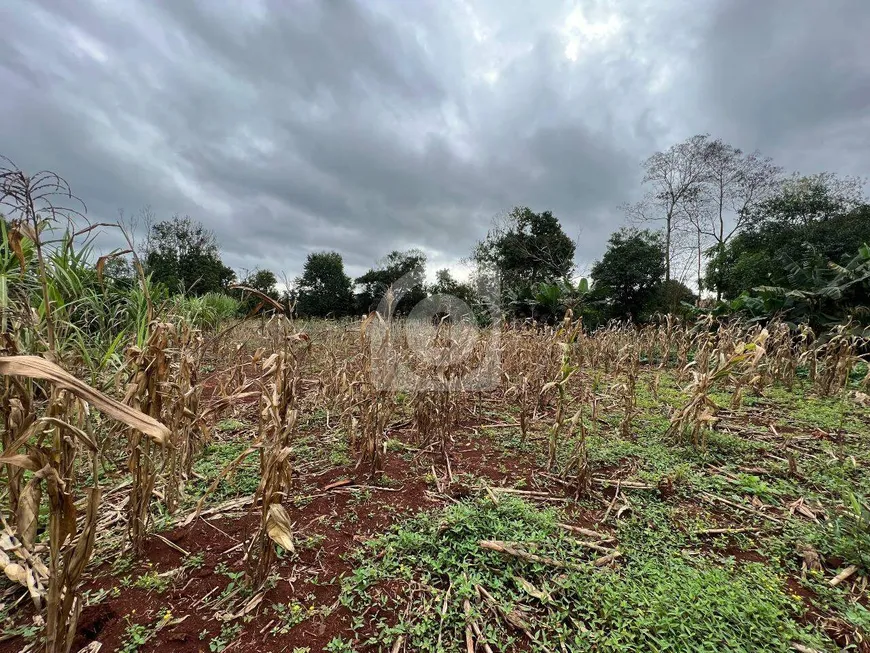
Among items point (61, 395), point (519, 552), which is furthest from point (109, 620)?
point (519, 552)

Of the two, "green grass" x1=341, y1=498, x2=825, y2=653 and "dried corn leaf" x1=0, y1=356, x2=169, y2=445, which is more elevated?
"dried corn leaf" x1=0, y1=356, x2=169, y2=445

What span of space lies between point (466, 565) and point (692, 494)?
5.01ft

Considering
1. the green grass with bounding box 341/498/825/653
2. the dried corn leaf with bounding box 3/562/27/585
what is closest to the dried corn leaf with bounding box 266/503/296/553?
the green grass with bounding box 341/498/825/653

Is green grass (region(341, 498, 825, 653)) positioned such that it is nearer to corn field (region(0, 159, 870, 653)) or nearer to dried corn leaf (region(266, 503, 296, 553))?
corn field (region(0, 159, 870, 653))

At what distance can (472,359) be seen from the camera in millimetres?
3666

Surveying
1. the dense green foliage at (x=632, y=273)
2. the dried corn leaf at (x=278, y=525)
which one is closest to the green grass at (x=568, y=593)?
the dried corn leaf at (x=278, y=525)

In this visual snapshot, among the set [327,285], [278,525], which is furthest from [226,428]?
[327,285]

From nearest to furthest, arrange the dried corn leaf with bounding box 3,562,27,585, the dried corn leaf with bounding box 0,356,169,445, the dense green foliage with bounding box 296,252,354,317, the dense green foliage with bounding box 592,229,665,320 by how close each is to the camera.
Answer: the dried corn leaf with bounding box 0,356,169,445
the dried corn leaf with bounding box 3,562,27,585
the dense green foliage with bounding box 592,229,665,320
the dense green foliage with bounding box 296,252,354,317

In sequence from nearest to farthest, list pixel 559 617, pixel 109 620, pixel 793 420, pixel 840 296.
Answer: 1. pixel 109 620
2. pixel 559 617
3. pixel 793 420
4. pixel 840 296

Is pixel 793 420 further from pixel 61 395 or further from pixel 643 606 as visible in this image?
pixel 61 395

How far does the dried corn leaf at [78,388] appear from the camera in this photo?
0.59 meters

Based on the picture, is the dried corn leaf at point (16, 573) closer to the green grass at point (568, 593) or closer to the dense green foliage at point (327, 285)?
the green grass at point (568, 593)

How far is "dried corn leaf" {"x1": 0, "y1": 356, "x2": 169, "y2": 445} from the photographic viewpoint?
0.59 meters

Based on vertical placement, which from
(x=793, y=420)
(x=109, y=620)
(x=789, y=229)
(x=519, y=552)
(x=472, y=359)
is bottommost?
(x=109, y=620)
